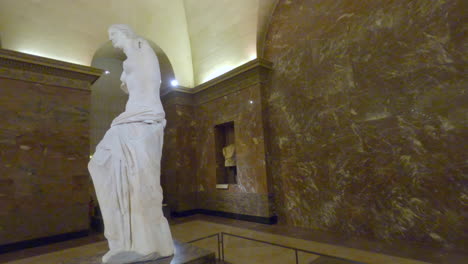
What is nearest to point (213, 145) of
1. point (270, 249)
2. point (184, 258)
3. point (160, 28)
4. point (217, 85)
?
point (217, 85)

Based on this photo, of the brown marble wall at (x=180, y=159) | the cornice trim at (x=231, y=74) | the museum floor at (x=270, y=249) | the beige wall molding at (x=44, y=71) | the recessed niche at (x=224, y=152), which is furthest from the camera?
the brown marble wall at (x=180, y=159)

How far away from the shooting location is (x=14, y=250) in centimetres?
521

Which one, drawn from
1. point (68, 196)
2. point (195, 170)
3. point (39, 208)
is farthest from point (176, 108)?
point (39, 208)

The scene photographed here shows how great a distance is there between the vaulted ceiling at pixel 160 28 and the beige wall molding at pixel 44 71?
0.41 meters

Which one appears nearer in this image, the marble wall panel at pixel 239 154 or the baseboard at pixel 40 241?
the baseboard at pixel 40 241

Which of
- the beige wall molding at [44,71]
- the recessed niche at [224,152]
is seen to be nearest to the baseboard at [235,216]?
the recessed niche at [224,152]

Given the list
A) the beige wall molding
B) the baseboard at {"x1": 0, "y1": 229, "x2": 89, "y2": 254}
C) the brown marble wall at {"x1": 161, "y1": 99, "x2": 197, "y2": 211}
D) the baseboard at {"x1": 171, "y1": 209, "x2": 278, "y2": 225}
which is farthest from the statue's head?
the brown marble wall at {"x1": 161, "y1": 99, "x2": 197, "y2": 211}

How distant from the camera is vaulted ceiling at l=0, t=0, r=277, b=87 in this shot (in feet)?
19.8

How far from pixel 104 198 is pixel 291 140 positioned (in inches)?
175

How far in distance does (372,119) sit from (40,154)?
21.7ft

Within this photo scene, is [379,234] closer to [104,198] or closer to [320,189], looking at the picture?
[320,189]

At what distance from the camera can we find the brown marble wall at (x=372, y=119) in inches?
161

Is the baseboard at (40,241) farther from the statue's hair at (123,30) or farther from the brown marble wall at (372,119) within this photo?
the statue's hair at (123,30)

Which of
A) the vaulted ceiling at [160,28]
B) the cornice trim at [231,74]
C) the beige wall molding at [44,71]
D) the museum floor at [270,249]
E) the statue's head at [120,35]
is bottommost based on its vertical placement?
the museum floor at [270,249]
